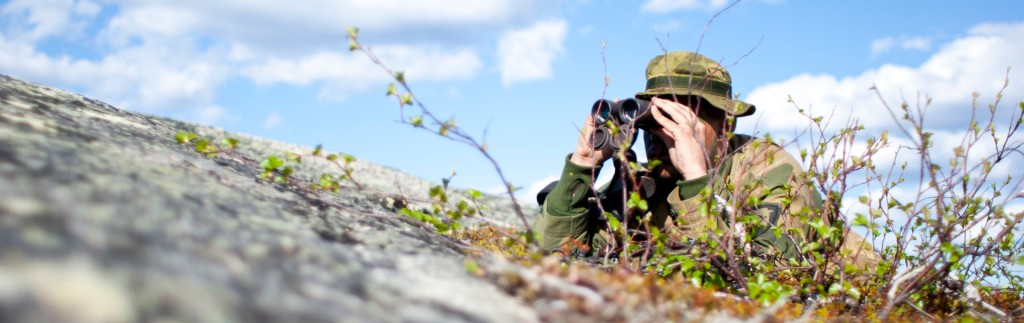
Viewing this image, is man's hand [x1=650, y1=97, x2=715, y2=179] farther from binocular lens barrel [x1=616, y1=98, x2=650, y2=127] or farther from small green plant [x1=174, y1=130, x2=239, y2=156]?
small green plant [x1=174, y1=130, x2=239, y2=156]

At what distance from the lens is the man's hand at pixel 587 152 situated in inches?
194

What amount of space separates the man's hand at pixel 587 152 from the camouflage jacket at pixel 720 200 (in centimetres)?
5

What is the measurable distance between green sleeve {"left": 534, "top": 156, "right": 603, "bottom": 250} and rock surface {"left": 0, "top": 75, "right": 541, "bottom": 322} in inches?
116

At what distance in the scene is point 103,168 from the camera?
166 cm

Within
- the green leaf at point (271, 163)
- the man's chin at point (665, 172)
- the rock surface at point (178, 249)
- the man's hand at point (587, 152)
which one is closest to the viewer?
the rock surface at point (178, 249)

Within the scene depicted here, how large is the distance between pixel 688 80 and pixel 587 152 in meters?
0.90

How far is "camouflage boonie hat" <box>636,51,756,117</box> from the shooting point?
5.02 meters

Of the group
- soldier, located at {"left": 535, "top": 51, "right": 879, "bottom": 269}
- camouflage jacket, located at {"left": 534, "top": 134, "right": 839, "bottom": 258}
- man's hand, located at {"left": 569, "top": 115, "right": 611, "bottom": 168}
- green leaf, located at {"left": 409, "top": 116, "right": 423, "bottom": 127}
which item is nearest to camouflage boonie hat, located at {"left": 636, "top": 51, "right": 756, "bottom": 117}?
soldier, located at {"left": 535, "top": 51, "right": 879, "bottom": 269}

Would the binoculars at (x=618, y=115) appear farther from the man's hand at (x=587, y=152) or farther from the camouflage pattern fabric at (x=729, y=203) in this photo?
the camouflage pattern fabric at (x=729, y=203)

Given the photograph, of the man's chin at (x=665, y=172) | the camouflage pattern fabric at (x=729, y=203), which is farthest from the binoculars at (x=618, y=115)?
the man's chin at (x=665, y=172)

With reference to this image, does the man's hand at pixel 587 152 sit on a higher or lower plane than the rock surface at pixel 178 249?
higher

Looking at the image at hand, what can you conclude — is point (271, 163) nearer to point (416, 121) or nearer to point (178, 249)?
point (416, 121)

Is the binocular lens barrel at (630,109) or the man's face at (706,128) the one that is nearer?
the binocular lens barrel at (630,109)

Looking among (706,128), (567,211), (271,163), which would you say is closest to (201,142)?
(271,163)
